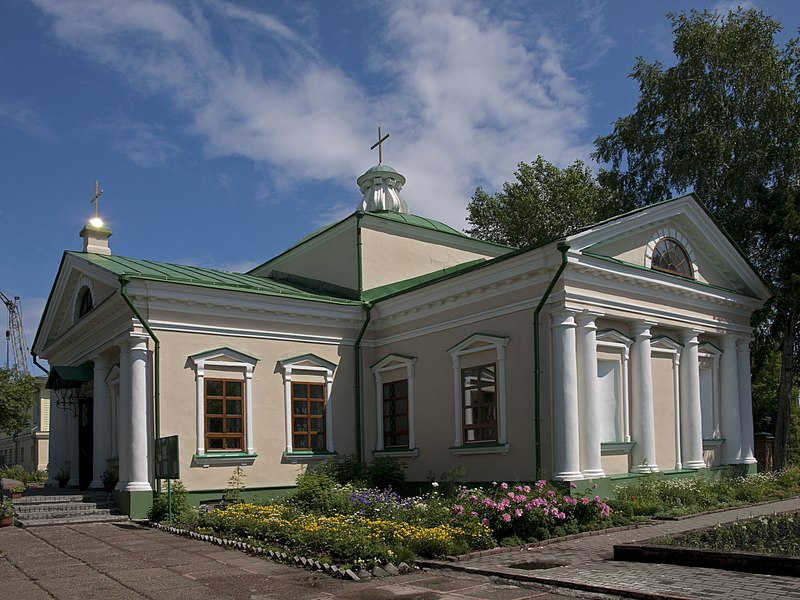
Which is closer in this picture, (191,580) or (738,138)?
(191,580)

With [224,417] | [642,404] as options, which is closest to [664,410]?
[642,404]

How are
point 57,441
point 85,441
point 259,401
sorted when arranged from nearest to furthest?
point 259,401 < point 85,441 < point 57,441

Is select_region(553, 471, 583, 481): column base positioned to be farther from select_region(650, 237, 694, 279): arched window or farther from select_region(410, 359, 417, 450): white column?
select_region(650, 237, 694, 279): arched window

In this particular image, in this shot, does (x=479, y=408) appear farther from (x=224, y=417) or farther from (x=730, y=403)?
(x=730, y=403)

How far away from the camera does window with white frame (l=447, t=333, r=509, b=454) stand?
14.5m

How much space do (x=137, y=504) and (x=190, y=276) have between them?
480 cm

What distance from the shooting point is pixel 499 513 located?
35.3 feet

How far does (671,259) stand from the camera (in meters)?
16.4

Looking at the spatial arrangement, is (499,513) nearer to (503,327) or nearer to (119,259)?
(503,327)

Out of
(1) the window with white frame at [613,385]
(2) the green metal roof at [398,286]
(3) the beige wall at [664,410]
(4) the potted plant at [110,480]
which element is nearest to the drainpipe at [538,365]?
(1) the window with white frame at [613,385]

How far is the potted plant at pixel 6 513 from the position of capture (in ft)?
44.3

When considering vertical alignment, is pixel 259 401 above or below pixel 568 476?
above

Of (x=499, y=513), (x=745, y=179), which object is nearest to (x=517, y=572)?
(x=499, y=513)

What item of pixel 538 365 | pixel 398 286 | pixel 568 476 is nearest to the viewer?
pixel 568 476
